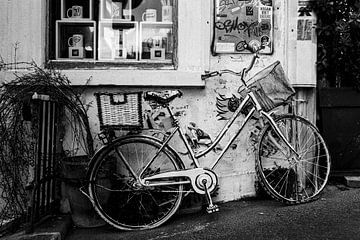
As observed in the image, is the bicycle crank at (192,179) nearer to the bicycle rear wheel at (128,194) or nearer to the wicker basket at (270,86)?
the bicycle rear wheel at (128,194)

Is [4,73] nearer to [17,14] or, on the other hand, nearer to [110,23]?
[17,14]

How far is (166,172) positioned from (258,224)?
3.17ft

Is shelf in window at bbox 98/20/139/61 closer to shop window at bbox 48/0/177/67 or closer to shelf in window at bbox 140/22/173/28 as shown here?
shop window at bbox 48/0/177/67

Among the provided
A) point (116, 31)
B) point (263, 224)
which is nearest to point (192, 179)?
point (263, 224)

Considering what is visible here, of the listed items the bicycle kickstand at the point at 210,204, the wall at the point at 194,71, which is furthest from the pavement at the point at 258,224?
the wall at the point at 194,71

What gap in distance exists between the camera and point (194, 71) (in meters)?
4.87

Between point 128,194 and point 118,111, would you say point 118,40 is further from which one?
point 128,194

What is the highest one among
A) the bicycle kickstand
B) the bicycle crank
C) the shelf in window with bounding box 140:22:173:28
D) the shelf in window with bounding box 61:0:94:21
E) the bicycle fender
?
the shelf in window with bounding box 61:0:94:21

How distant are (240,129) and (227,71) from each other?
1.96 ft

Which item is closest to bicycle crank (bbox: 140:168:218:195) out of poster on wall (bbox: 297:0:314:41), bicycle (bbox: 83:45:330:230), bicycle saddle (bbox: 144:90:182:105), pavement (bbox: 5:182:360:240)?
bicycle (bbox: 83:45:330:230)

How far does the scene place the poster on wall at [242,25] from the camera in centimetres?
496

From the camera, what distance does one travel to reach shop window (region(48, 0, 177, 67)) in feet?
16.5

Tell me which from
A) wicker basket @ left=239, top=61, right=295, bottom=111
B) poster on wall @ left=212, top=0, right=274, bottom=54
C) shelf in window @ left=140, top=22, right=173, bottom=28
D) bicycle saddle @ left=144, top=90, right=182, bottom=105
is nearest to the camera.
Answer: bicycle saddle @ left=144, top=90, right=182, bottom=105

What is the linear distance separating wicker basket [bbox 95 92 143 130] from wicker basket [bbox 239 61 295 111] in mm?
1217
